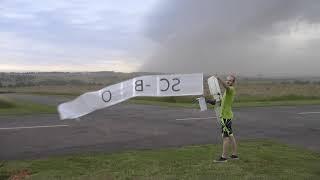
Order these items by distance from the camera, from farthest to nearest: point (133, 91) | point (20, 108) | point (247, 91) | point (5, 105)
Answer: point (247, 91)
point (5, 105)
point (20, 108)
point (133, 91)

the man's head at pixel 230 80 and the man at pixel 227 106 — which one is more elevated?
the man's head at pixel 230 80

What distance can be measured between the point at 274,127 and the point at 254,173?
9477 millimetres

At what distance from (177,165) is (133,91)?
1754 millimetres

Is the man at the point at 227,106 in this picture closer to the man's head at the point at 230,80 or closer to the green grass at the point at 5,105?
the man's head at the point at 230,80

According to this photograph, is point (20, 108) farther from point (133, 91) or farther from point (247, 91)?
point (247, 91)

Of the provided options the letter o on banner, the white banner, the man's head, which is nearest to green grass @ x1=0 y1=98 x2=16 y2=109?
the white banner

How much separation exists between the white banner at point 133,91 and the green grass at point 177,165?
123 centimetres

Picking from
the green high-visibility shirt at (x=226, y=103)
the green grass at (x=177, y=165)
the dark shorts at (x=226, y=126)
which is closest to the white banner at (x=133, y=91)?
the green high-visibility shirt at (x=226, y=103)

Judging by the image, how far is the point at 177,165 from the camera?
1019cm

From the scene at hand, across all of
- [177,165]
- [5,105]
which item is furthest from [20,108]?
[177,165]

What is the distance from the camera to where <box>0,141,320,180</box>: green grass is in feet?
30.4

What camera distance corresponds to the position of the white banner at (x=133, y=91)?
32.7ft

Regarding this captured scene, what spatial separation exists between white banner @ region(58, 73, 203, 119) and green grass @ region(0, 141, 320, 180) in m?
1.23

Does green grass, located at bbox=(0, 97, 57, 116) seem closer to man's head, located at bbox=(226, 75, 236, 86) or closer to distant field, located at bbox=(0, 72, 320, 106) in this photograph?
distant field, located at bbox=(0, 72, 320, 106)
